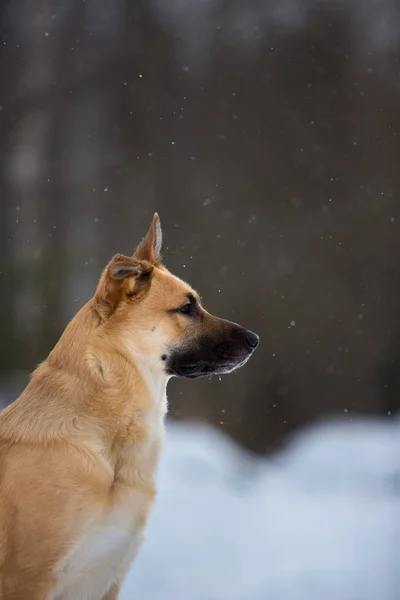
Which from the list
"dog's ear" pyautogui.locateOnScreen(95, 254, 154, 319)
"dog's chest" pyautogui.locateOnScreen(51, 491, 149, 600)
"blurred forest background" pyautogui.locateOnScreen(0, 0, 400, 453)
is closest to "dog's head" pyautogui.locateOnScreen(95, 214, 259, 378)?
"dog's ear" pyautogui.locateOnScreen(95, 254, 154, 319)

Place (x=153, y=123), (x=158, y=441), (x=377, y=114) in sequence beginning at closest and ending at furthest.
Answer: (x=158, y=441) → (x=377, y=114) → (x=153, y=123)

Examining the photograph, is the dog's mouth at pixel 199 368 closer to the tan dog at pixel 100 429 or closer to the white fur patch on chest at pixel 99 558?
the tan dog at pixel 100 429

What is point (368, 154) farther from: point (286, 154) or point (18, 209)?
point (18, 209)

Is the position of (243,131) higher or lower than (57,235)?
higher

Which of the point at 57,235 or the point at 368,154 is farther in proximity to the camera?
the point at 57,235

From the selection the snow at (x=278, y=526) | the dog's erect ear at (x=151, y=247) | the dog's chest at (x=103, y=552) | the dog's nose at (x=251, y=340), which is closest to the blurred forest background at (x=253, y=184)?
the snow at (x=278, y=526)

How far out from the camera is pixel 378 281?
6828mm

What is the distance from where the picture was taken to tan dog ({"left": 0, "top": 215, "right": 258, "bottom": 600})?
226 cm

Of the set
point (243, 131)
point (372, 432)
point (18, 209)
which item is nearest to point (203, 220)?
point (243, 131)

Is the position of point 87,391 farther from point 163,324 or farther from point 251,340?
point 251,340

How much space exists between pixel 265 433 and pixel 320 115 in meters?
3.00

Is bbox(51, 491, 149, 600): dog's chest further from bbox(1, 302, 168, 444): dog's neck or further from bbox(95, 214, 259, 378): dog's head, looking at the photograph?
bbox(95, 214, 259, 378): dog's head

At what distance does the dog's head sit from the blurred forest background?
410 centimetres

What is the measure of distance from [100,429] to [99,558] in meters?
Answer: 0.40
